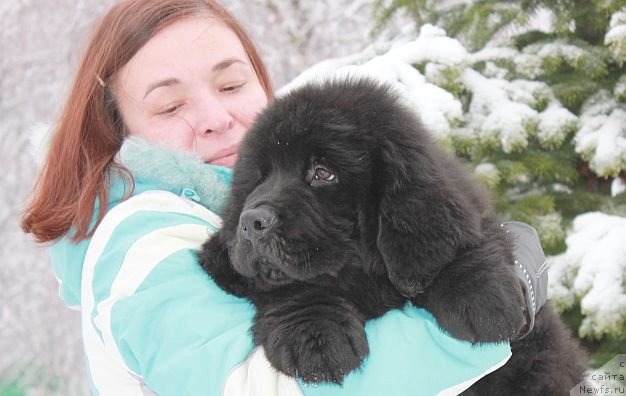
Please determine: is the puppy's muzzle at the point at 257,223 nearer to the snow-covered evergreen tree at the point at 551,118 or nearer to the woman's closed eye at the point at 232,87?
the woman's closed eye at the point at 232,87

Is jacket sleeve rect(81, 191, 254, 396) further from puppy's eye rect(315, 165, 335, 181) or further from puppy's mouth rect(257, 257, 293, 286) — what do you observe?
puppy's eye rect(315, 165, 335, 181)

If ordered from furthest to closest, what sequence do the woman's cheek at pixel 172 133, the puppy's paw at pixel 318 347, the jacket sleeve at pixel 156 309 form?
the woman's cheek at pixel 172 133 → the jacket sleeve at pixel 156 309 → the puppy's paw at pixel 318 347

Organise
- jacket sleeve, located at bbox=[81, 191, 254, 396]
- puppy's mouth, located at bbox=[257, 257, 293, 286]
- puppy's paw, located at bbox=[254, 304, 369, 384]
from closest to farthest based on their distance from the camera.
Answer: puppy's paw, located at bbox=[254, 304, 369, 384]
jacket sleeve, located at bbox=[81, 191, 254, 396]
puppy's mouth, located at bbox=[257, 257, 293, 286]

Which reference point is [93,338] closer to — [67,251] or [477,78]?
[67,251]

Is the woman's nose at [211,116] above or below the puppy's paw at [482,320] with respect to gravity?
above

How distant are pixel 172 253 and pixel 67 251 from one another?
632 mm

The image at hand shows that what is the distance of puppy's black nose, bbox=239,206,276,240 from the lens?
1.74m

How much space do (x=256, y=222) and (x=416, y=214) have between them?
0.42m

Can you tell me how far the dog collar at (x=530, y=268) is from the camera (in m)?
1.87

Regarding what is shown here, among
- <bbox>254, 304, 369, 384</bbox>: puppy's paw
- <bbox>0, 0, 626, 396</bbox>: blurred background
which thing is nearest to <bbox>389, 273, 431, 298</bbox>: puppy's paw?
<bbox>254, 304, 369, 384</bbox>: puppy's paw

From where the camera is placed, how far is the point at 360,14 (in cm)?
1070

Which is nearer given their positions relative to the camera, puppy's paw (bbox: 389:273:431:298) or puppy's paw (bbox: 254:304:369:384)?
puppy's paw (bbox: 254:304:369:384)

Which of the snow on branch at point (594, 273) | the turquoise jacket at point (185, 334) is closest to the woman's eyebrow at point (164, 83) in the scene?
the turquoise jacket at point (185, 334)

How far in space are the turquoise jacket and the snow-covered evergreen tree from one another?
1425mm
